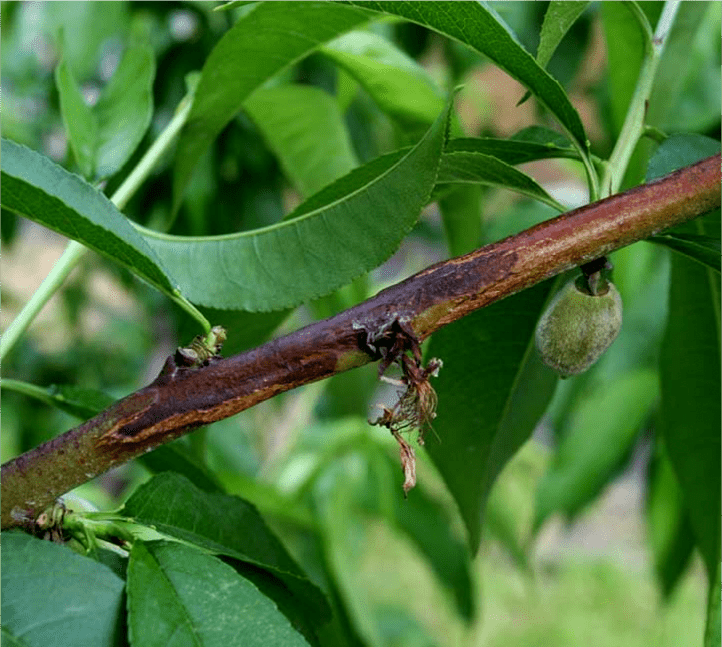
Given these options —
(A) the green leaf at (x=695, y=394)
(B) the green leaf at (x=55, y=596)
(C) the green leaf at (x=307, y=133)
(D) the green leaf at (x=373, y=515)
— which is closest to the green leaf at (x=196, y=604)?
(B) the green leaf at (x=55, y=596)

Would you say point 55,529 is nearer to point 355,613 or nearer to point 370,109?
point 355,613

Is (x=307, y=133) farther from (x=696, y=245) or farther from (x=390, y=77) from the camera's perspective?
(x=696, y=245)

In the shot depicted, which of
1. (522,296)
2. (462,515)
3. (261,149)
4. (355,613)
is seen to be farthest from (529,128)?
(261,149)

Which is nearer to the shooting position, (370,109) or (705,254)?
(705,254)

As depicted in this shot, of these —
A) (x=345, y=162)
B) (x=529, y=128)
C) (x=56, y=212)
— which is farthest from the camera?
(x=345, y=162)

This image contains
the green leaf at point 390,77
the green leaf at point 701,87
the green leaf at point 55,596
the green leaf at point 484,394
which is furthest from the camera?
the green leaf at point 701,87

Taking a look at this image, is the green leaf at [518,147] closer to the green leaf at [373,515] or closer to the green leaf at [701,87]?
the green leaf at [701,87]

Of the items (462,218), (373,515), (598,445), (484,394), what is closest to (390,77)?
(462,218)
